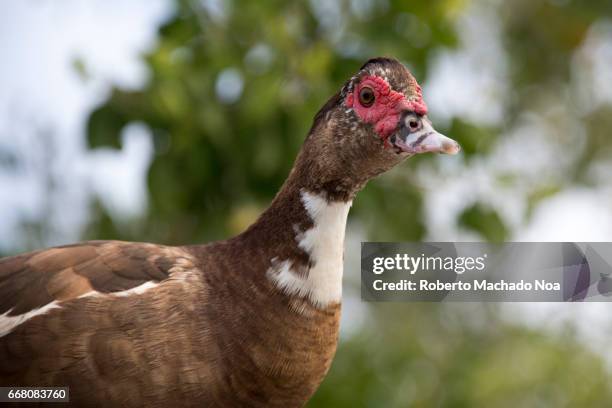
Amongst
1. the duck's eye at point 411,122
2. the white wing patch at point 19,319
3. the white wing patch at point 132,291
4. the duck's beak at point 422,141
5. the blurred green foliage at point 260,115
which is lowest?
the white wing patch at point 19,319

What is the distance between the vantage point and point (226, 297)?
262 cm

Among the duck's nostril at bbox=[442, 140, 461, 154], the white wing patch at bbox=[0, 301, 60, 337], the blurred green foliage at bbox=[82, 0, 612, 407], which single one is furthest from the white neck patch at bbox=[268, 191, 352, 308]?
the blurred green foliage at bbox=[82, 0, 612, 407]

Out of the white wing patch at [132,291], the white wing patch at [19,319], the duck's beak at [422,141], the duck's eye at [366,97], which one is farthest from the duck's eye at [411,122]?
the white wing patch at [19,319]

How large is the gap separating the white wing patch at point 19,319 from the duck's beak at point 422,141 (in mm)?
1127

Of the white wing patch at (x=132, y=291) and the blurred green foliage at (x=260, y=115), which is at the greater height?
the blurred green foliage at (x=260, y=115)

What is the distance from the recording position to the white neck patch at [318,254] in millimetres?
2623

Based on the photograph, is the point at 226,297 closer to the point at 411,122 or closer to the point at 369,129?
the point at 369,129

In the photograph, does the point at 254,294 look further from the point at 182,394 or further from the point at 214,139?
the point at 214,139

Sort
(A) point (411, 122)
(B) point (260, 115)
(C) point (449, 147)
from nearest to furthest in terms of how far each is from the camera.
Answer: (C) point (449, 147) → (A) point (411, 122) → (B) point (260, 115)

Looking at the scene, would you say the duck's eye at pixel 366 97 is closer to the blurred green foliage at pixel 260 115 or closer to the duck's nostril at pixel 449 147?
the duck's nostril at pixel 449 147

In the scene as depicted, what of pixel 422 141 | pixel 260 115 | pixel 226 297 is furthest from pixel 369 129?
pixel 260 115

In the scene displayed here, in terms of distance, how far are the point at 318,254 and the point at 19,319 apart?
3.03ft

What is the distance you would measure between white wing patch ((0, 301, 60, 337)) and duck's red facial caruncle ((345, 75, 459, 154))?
1.09m

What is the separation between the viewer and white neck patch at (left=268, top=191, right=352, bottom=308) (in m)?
2.62
